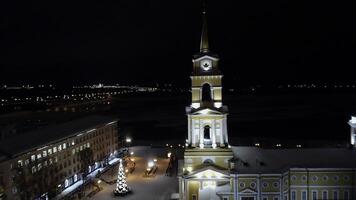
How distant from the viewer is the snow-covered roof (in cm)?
2862

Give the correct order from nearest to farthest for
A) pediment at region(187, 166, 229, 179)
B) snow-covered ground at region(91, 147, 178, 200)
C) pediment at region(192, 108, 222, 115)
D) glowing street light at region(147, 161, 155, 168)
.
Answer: pediment at region(187, 166, 229, 179), pediment at region(192, 108, 222, 115), snow-covered ground at region(91, 147, 178, 200), glowing street light at region(147, 161, 155, 168)

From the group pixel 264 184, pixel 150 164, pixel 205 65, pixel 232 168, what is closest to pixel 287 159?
pixel 264 184

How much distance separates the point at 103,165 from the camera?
160ft

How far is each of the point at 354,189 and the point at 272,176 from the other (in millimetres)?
6942

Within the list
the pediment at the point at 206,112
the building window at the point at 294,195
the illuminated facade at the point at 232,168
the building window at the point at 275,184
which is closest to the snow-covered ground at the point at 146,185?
the illuminated facade at the point at 232,168

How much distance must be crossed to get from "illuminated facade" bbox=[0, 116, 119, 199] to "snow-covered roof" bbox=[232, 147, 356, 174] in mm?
19127

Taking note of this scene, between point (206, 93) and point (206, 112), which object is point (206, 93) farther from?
point (206, 112)

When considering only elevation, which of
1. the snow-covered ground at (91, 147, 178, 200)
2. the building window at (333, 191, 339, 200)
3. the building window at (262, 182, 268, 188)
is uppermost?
the building window at (262, 182, 268, 188)

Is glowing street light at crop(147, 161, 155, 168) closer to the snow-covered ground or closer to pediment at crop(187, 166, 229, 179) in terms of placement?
the snow-covered ground

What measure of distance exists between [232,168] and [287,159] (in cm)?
517

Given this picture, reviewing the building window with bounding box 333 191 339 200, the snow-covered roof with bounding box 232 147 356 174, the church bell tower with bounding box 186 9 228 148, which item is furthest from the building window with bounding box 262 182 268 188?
the building window with bounding box 333 191 339 200

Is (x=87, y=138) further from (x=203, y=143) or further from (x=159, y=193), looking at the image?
(x=203, y=143)

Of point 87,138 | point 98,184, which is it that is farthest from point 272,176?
point 87,138

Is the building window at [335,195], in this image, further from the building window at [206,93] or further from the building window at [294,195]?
the building window at [206,93]
